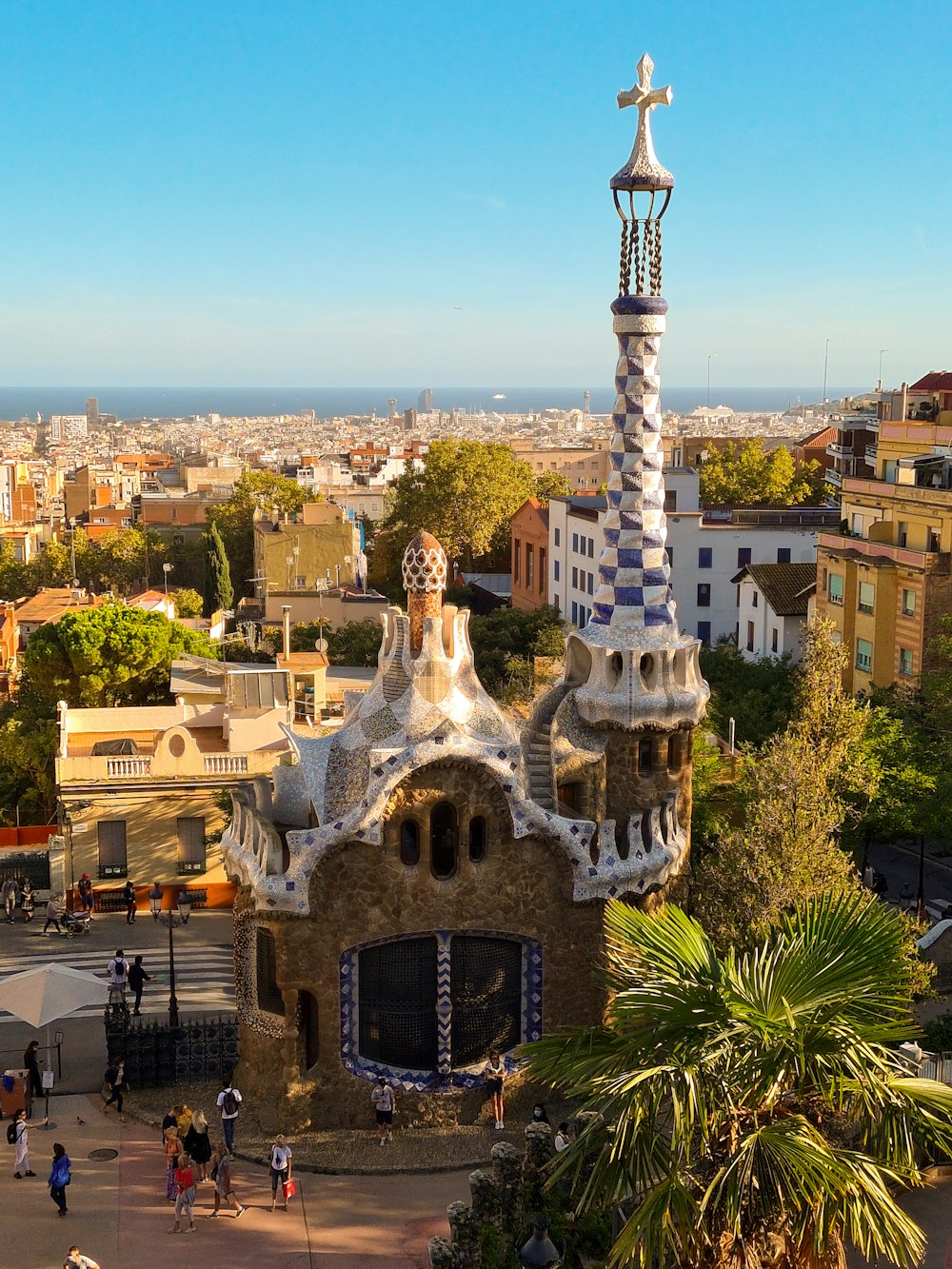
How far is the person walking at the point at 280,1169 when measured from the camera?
18062 mm

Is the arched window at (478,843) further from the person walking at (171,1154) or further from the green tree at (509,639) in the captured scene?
the green tree at (509,639)

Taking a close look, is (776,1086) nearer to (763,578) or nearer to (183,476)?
(763,578)

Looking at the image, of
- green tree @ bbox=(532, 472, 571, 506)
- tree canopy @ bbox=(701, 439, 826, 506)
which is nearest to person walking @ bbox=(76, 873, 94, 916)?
tree canopy @ bbox=(701, 439, 826, 506)

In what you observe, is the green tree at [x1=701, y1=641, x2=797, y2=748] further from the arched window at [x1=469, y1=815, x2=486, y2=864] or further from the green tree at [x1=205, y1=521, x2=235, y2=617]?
the green tree at [x1=205, y1=521, x2=235, y2=617]

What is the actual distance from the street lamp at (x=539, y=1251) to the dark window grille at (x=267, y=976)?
713cm

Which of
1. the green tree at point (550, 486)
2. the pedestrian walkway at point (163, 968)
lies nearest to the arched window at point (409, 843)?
the pedestrian walkway at point (163, 968)

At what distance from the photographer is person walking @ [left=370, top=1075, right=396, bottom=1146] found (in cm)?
1986

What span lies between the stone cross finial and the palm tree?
1210 centimetres

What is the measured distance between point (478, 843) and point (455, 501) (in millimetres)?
55438

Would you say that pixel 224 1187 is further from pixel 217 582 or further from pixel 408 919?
pixel 217 582

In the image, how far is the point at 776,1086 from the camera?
13180mm

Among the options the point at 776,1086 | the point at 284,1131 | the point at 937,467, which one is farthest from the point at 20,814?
the point at 776,1086

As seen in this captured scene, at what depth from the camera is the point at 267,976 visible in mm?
20719

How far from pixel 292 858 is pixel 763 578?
3312cm
